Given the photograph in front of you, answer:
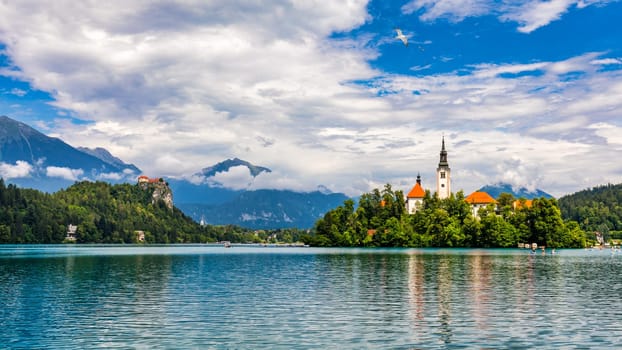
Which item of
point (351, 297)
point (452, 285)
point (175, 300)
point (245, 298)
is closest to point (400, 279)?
point (452, 285)

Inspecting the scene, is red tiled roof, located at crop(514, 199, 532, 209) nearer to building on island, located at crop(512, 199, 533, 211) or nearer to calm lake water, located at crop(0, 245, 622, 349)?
building on island, located at crop(512, 199, 533, 211)

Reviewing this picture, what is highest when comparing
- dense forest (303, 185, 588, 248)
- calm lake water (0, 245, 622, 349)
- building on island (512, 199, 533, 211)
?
building on island (512, 199, 533, 211)

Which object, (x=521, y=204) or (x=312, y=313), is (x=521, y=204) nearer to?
(x=521, y=204)

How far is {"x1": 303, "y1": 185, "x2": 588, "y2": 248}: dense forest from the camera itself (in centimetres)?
17600

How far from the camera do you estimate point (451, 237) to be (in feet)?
584

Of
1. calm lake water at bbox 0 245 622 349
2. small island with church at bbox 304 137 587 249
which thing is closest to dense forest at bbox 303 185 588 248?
small island with church at bbox 304 137 587 249

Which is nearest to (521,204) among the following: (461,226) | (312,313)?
(461,226)

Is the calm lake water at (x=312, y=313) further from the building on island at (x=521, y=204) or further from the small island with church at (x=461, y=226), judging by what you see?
the building on island at (x=521, y=204)

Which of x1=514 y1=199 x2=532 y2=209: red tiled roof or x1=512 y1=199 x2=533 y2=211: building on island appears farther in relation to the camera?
x1=514 y1=199 x2=532 y2=209: red tiled roof

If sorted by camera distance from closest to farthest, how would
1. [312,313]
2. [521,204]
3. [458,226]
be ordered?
1. [312,313]
2. [458,226]
3. [521,204]

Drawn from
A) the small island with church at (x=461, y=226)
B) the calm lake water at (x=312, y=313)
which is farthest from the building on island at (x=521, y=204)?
the calm lake water at (x=312, y=313)

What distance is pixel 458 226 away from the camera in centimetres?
18238

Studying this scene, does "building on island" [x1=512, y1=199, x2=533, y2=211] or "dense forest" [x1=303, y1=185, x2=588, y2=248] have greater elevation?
"building on island" [x1=512, y1=199, x2=533, y2=211]

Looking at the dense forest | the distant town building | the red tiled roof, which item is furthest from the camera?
the red tiled roof
